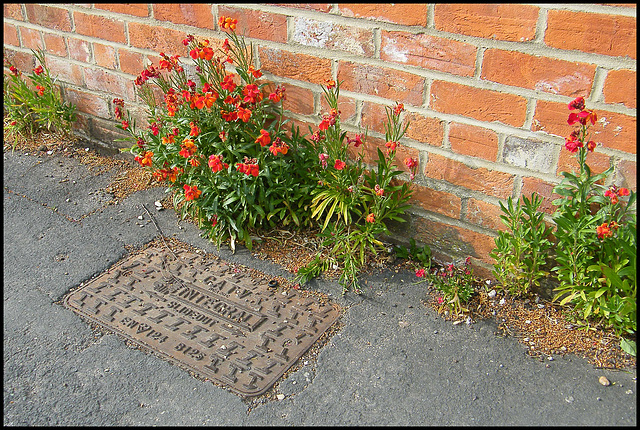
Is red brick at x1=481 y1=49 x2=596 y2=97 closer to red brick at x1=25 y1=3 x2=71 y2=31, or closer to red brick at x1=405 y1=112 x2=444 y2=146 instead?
red brick at x1=405 y1=112 x2=444 y2=146

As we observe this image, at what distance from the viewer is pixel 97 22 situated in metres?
3.80

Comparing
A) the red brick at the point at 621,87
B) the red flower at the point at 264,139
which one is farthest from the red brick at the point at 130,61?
the red brick at the point at 621,87

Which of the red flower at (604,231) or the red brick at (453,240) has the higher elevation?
the red flower at (604,231)

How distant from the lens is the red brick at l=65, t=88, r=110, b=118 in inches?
163

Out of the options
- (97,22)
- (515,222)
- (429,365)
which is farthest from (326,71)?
(97,22)

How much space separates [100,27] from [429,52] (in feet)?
7.54

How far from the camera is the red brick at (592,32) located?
2217mm

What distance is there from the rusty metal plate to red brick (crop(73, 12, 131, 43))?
1.52 metres

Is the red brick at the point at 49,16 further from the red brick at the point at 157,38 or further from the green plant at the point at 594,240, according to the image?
the green plant at the point at 594,240

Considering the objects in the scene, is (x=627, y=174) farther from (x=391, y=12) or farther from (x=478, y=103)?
(x=391, y=12)

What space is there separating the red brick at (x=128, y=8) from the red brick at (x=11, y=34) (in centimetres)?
104

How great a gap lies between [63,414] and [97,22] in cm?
258

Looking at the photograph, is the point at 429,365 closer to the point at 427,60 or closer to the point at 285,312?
the point at 285,312

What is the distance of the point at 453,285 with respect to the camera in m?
2.79
